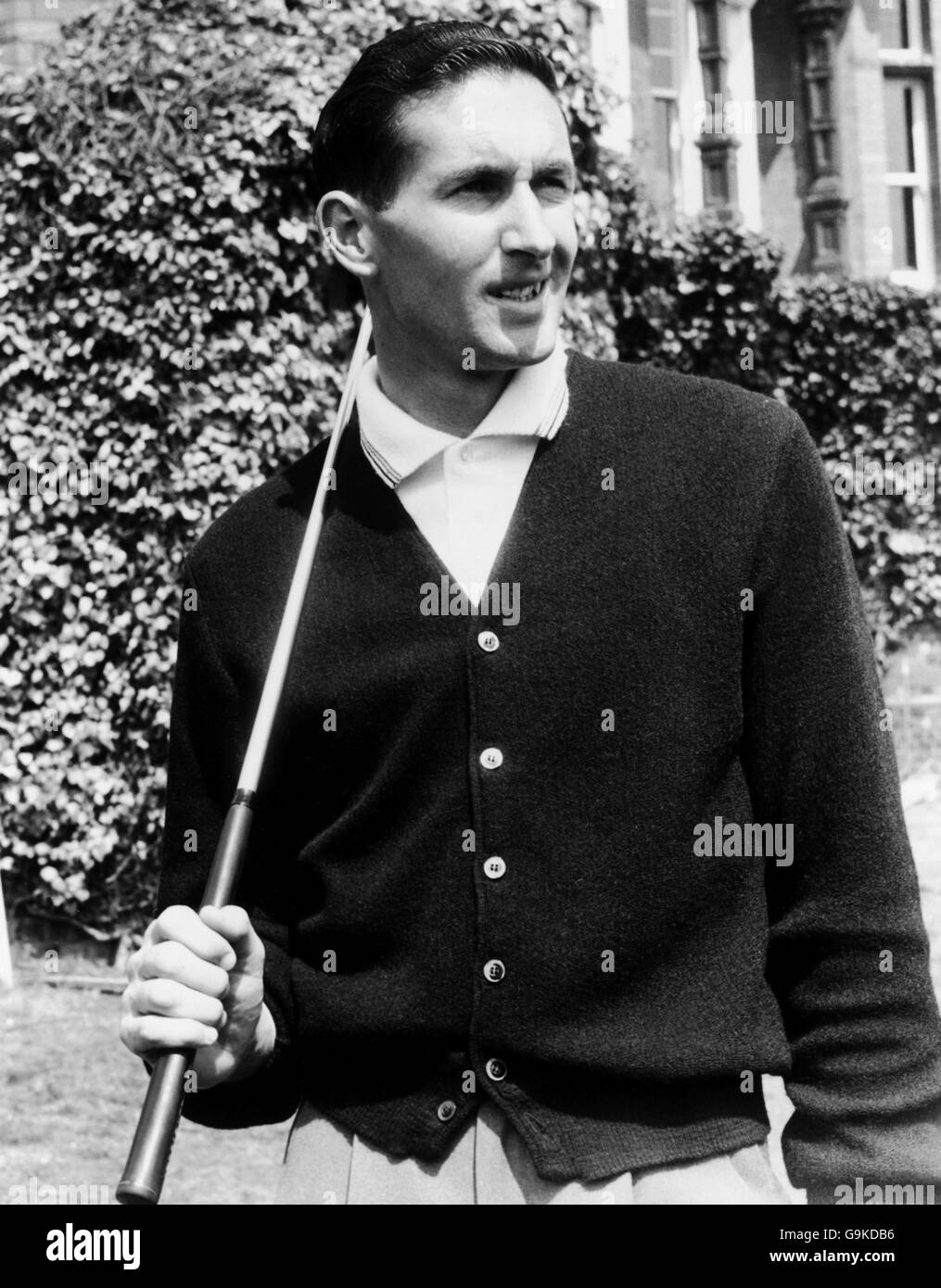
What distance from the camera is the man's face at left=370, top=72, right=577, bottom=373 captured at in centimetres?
220

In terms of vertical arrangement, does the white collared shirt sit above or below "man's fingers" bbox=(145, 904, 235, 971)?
above

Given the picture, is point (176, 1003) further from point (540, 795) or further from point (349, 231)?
point (349, 231)

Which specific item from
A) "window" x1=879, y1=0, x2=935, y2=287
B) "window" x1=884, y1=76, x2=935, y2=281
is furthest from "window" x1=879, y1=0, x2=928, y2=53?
"window" x1=884, y1=76, x2=935, y2=281

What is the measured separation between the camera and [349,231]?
245 centimetres

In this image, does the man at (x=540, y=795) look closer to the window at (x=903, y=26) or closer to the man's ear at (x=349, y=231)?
the man's ear at (x=349, y=231)

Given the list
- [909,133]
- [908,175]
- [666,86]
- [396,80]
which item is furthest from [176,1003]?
[909,133]

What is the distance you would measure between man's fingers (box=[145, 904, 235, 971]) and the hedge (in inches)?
175

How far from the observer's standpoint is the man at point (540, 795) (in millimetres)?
2037

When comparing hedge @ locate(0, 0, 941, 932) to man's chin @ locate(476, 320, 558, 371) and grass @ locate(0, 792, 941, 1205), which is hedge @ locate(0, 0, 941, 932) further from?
man's chin @ locate(476, 320, 558, 371)

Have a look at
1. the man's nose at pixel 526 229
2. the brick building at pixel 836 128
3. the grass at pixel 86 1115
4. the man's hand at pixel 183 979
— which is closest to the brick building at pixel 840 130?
the brick building at pixel 836 128

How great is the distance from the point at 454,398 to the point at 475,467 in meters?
0.10

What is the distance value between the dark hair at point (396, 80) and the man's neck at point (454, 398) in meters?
0.23

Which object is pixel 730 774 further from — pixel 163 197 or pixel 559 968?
pixel 163 197

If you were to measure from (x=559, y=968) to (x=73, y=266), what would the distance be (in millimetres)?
4912
